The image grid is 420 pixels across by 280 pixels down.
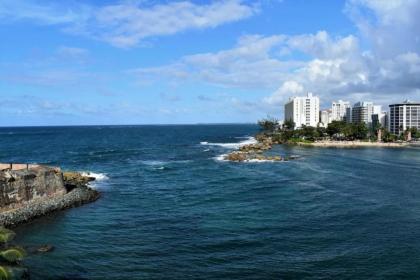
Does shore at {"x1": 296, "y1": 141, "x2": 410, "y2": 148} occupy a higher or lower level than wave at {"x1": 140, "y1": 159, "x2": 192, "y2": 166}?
higher

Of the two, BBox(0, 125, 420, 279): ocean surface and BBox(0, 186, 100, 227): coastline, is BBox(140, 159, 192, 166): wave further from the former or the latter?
BBox(0, 186, 100, 227): coastline

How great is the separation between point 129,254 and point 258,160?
8289 cm

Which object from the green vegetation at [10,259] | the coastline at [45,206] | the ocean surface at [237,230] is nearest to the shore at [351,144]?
the ocean surface at [237,230]

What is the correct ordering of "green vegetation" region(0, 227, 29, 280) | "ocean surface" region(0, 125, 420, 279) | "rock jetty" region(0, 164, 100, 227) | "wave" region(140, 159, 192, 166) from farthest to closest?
"wave" region(140, 159, 192, 166), "rock jetty" region(0, 164, 100, 227), "ocean surface" region(0, 125, 420, 279), "green vegetation" region(0, 227, 29, 280)

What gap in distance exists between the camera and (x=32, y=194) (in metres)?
59.8

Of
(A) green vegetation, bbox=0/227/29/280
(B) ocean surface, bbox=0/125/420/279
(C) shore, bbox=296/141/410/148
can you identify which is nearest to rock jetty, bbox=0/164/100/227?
(B) ocean surface, bbox=0/125/420/279

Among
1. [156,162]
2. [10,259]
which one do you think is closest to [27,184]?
[10,259]

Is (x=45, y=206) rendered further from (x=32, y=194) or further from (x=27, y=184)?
(x=27, y=184)

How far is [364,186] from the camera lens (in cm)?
8131

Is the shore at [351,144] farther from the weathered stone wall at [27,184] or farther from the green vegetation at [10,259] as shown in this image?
the green vegetation at [10,259]

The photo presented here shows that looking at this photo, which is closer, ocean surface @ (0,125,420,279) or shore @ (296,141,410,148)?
ocean surface @ (0,125,420,279)

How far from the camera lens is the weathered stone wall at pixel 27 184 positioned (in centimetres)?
5572

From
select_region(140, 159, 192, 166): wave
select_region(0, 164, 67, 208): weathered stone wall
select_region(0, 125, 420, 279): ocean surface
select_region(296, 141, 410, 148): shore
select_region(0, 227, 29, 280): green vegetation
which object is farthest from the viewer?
select_region(296, 141, 410, 148): shore

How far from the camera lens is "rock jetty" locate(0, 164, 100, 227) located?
180ft
